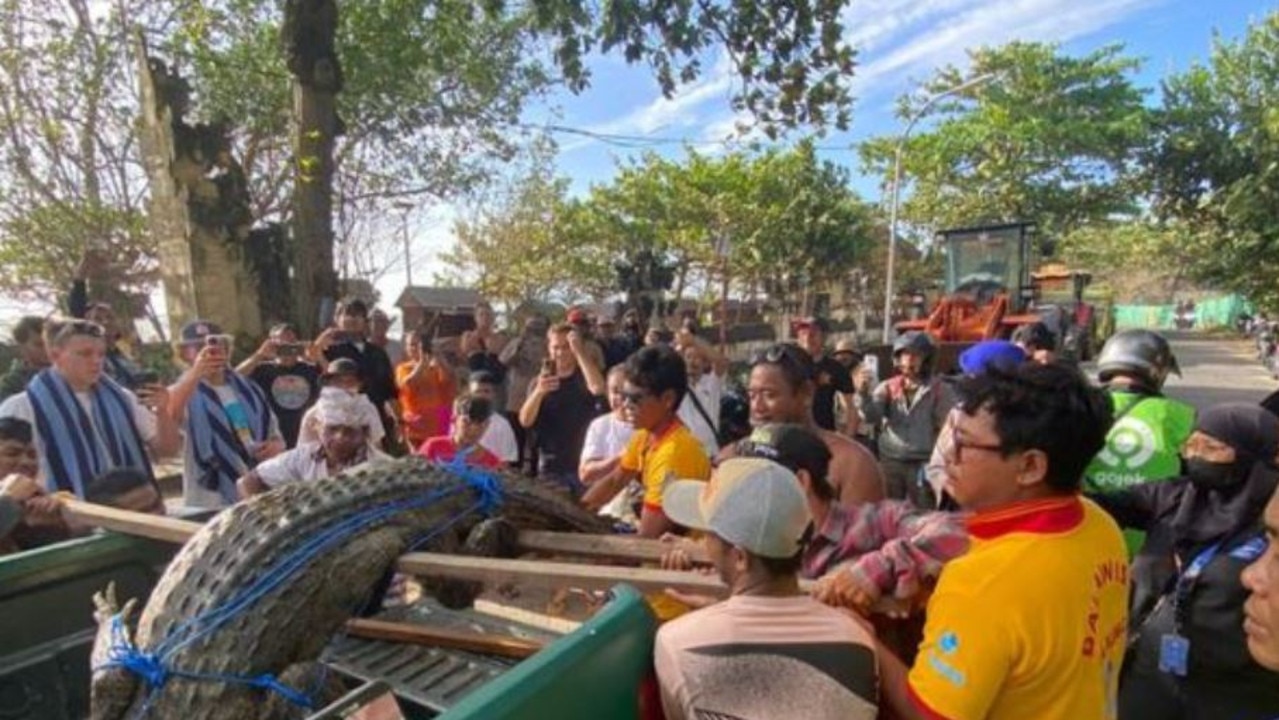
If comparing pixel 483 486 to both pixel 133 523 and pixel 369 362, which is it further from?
pixel 369 362

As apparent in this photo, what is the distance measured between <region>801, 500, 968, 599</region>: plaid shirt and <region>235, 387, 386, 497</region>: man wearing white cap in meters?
2.15

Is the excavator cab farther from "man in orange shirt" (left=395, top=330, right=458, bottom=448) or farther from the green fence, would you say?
the green fence

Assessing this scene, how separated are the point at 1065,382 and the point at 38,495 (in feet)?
9.79

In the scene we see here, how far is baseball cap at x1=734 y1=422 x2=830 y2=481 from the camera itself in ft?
6.75

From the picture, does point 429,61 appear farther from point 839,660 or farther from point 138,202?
point 839,660

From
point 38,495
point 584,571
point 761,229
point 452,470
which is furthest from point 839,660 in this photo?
point 761,229

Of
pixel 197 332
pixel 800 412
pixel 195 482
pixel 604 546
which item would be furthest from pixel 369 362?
pixel 604 546

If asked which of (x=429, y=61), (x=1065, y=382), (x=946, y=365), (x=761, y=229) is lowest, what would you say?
(x=946, y=365)

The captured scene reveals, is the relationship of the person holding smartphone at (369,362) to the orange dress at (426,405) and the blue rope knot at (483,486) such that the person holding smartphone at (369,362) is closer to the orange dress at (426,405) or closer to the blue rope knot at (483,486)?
the orange dress at (426,405)

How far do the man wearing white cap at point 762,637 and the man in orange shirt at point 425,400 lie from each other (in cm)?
476

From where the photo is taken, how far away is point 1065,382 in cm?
168

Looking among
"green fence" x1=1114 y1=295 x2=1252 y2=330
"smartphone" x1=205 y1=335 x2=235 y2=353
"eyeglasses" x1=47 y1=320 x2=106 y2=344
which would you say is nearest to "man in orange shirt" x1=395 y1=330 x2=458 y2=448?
"smartphone" x1=205 y1=335 x2=235 y2=353

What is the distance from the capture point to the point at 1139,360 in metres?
3.24

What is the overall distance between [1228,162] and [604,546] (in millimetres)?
23832
